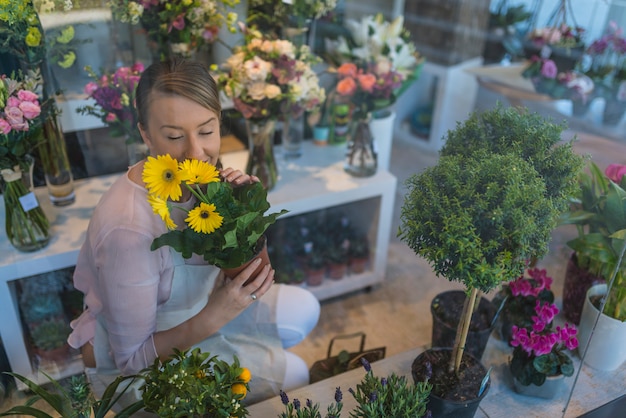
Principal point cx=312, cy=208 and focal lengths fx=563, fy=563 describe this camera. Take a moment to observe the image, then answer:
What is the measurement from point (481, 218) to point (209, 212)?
50cm

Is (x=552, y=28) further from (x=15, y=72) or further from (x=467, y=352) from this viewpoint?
(x=15, y=72)

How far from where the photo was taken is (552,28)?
9.59ft

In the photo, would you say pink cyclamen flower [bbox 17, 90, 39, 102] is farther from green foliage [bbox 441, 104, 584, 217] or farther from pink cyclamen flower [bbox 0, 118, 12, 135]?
green foliage [bbox 441, 104, 584, 217]

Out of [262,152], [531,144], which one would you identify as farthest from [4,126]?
[531,144]

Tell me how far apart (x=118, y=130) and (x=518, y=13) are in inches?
104

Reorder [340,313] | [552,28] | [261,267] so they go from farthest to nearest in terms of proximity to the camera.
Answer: [552,28], [340,313], [261,267]

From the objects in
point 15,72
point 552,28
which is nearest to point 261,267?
point 15,72

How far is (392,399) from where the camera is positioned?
3.65ft

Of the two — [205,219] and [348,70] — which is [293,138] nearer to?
[348,70]

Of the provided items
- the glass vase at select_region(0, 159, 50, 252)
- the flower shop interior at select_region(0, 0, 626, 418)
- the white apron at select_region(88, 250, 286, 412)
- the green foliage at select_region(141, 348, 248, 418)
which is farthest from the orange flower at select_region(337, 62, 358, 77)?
the green foliage at select_region(141, 348, 248, 418)

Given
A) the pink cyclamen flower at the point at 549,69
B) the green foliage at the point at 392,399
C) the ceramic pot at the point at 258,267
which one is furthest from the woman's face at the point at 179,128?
the pink cyclamen flower at the point at 549,69

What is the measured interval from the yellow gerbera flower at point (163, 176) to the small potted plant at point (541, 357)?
0.86 m

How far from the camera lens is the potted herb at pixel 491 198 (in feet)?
3.31

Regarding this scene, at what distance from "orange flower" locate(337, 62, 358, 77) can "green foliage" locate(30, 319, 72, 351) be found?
1.20 metres
